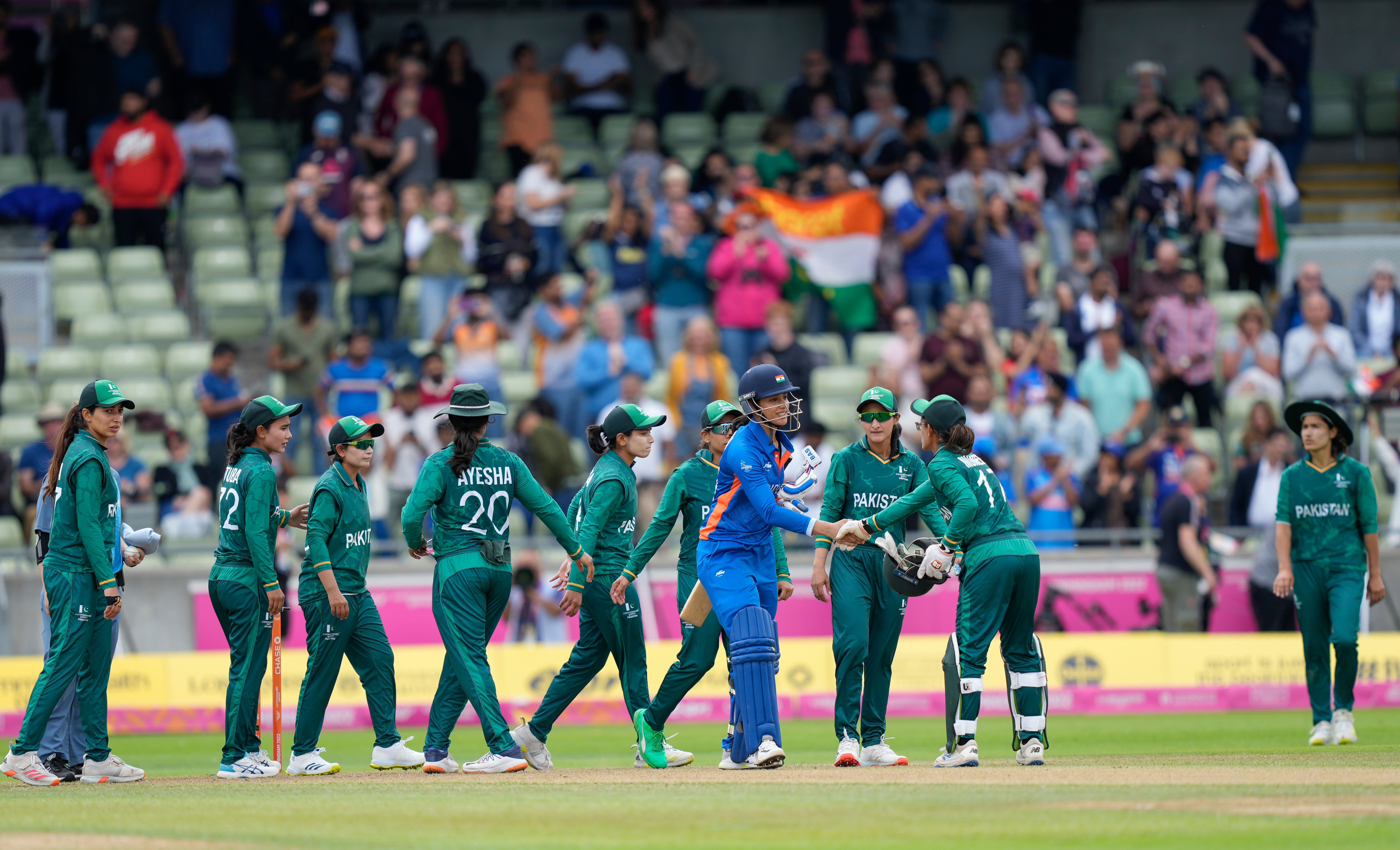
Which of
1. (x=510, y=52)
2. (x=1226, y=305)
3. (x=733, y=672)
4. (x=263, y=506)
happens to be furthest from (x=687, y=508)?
(x=510, y=52)

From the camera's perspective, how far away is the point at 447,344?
2070cm

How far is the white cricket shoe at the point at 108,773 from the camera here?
10797mm

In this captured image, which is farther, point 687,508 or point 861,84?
point 861,84

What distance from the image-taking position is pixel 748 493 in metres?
9.91

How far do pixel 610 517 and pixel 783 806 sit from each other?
135 inches

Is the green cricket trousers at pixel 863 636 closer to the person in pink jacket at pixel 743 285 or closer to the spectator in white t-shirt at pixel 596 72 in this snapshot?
the person in pink jacket at pixel 743 285

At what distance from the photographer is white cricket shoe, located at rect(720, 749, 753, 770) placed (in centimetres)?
1025

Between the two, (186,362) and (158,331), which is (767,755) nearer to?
(186,362)

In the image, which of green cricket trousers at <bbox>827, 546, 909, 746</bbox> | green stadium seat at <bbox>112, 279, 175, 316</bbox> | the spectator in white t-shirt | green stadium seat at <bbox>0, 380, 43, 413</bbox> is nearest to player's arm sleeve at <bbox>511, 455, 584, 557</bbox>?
green cricket trousers at <bbox>827, 546, 909, 746</bbox>

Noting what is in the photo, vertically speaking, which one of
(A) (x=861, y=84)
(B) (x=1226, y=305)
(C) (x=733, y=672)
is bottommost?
(C) (x=733, y=672)

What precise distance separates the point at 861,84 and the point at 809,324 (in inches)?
158

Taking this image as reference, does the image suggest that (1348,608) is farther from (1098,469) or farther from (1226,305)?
(1226,305)

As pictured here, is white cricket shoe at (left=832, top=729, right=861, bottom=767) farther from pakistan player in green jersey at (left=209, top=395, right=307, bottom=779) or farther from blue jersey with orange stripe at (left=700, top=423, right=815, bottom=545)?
pakistan player in green jersey at (left=209, top=395, right=307, bottom=779)

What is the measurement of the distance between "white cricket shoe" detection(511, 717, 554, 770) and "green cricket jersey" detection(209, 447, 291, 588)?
5.98 ft
